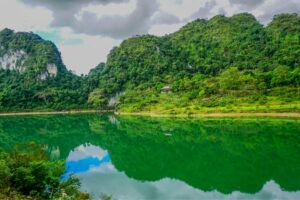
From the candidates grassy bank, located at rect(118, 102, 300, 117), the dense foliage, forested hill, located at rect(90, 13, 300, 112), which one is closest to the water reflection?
the dense foliage

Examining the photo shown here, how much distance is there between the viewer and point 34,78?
88562mm

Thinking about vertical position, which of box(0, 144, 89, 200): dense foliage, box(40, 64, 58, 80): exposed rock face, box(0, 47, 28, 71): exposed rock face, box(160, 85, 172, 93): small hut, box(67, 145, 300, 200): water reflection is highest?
box(0, 47, 28, 71): exposed rock face

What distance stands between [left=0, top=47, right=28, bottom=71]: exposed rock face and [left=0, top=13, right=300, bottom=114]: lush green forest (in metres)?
1.84

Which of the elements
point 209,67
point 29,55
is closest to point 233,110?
point 209,67

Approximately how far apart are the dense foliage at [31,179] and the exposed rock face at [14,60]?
311 ft

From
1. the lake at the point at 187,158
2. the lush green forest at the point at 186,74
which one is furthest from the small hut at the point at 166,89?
the lake at the point at 187,158

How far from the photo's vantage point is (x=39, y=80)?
88.9 metres

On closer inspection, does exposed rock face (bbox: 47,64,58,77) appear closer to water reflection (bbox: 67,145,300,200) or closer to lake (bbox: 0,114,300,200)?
lake (bbox: 0,114,300,200)

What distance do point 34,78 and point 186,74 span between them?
3953cm

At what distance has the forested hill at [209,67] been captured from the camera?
5028 cm

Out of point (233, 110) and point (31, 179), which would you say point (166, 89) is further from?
point (31, 179)

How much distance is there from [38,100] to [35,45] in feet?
101

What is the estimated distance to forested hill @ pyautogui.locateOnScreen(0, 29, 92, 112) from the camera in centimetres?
7331

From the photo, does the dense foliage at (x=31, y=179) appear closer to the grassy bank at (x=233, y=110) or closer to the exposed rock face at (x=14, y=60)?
the grassy bank at (x=233, y=110)
